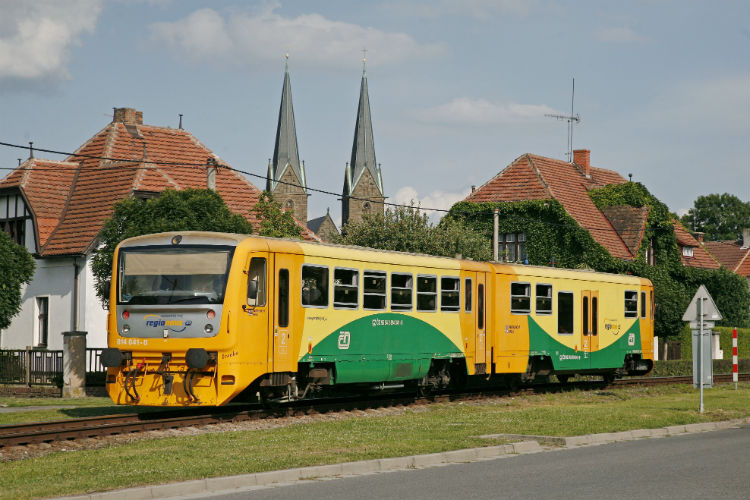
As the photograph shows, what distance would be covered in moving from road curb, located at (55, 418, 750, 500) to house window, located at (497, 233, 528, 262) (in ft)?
126

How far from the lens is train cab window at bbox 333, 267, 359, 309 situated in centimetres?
2147

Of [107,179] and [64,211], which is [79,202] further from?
[107,179]

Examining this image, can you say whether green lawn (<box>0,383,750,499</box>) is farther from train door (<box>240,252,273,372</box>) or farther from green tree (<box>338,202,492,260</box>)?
green tree (<box>338,202,492,260</box>)

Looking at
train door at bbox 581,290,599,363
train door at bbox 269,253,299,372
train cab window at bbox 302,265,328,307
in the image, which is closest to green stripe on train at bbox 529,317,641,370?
train door at bbox 581,290,599,363

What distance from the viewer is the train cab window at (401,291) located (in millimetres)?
22984

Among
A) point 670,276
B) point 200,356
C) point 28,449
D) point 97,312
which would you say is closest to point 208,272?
point 200,356

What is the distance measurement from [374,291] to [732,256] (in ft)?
245

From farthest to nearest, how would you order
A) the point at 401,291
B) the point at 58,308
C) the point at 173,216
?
1. the point at 58,308
2. the point at 173,216
3. the point at 401,291

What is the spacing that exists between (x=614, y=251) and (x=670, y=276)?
545 centimetres

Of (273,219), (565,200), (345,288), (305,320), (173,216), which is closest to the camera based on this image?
(305,320)

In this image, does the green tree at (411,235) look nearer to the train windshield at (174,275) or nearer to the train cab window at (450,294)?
the train cab window at (450,294)

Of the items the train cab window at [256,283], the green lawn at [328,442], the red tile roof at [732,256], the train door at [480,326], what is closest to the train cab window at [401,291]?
the green lawn at [328,442]

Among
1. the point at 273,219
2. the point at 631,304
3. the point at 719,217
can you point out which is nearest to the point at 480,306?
the point at 631,304

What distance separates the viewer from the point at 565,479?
1237cm
